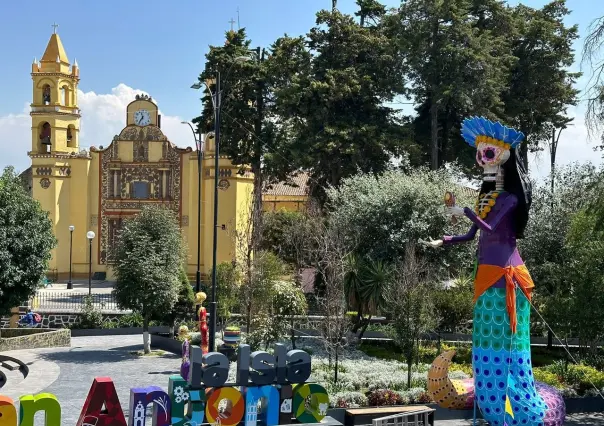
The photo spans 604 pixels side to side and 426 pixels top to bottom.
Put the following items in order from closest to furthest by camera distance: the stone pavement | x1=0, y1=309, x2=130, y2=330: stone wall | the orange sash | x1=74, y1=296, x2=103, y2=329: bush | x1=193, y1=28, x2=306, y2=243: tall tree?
1. the orange sash
2. the stone pavement
3. x1=74, y1=296, x2=103, y2=329: bush
4. x1=0, y1=309, x2=130, y2=330: stone wall
5. x1=193, y1=28, x2=306, y2=243: tall tree

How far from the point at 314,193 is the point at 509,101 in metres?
9.68

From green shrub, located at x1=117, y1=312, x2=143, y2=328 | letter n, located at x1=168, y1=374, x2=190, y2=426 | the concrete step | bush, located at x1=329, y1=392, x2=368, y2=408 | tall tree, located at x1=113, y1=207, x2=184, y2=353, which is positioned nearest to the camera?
letter n, located at x1=168, y1=374, x2=190, y2=426

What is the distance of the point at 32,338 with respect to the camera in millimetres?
23516

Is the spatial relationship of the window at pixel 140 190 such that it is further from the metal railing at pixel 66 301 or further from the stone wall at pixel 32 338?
the stone wall at pixel 32 338

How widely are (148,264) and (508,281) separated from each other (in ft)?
43.7

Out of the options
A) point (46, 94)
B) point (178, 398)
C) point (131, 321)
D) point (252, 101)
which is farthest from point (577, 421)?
point (46, 94)

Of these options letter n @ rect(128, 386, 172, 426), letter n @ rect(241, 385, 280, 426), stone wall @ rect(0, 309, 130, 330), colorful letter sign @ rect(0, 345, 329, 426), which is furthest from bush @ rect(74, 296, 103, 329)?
letter n @ rect(128, 386, 172, 426)

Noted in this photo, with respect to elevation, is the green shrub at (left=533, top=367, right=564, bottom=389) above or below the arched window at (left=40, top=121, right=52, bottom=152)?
below

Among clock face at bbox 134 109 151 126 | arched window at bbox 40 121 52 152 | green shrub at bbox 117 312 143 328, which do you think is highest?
clock face at bbox 134 109 151 126

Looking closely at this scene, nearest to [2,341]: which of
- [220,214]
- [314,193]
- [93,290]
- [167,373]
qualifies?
[167,373]

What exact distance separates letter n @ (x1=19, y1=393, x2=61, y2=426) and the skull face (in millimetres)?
6758

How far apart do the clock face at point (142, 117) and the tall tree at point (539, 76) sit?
21.7 metres

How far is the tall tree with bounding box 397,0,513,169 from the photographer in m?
30.8

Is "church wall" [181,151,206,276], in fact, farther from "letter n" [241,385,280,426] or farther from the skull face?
the skull face
